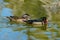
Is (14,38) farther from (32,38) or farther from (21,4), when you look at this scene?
(21,4)

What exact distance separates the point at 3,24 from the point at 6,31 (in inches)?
2.0

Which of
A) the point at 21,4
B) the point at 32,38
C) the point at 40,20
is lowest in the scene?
the point at 32,38

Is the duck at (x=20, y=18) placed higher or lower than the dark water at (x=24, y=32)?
higher

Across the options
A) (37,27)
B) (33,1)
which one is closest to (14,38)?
(37,27)

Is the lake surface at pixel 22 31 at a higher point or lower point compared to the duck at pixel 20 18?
lower

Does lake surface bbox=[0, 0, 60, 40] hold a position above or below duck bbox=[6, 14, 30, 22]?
below

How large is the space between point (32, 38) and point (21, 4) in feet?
A: 0.74

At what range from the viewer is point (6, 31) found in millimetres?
997

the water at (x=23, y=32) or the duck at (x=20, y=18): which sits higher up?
the duck at (x=20, y=18)

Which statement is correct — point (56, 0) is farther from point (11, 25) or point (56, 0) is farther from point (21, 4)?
point (11, 25)

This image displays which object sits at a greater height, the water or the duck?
the duck

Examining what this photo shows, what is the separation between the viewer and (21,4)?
96 cm

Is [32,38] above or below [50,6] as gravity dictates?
below

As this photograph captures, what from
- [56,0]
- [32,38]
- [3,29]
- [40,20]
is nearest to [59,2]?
[56,0]
